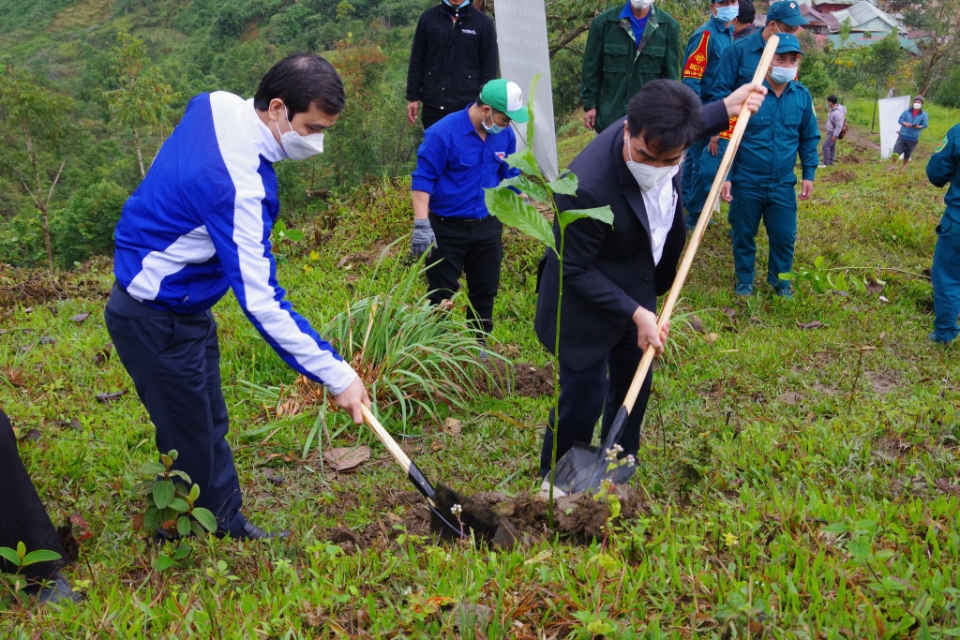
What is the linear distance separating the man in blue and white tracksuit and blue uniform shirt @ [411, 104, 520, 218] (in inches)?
79.9

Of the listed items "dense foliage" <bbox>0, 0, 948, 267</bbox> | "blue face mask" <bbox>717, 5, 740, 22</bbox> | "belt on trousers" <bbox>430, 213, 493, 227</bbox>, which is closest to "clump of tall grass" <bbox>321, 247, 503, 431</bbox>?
"belt on trousers" <bbox>430, 213, 493, 227</bbox>

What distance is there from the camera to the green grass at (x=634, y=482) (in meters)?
2.19

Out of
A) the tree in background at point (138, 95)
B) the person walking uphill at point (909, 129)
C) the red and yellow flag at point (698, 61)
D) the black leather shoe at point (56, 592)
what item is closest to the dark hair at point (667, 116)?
the black leather shoe at point (56, 592)

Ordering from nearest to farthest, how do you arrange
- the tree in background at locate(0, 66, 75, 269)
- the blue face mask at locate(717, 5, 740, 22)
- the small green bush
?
the blue face mask at locate(717, 5, 740, 22) → the tree in background at locate(0, 66, 75, 269) → the small green bush

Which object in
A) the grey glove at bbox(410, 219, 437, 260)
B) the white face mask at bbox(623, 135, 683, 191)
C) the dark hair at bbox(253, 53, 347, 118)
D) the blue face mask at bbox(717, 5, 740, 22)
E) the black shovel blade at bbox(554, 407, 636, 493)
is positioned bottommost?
the black shovel blade at bbox(554, 407, 636, 493)

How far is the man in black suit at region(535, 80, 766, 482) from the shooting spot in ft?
8.67

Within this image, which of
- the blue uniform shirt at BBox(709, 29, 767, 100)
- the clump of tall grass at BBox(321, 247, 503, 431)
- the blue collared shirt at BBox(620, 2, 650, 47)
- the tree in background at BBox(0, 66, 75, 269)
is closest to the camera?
the clump of tall grass at BBox(321, 247, 503, 431)

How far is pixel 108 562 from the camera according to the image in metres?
2.89

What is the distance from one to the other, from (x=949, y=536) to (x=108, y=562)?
292 centimetres

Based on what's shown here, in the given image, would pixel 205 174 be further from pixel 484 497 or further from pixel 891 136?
pixel 891 136

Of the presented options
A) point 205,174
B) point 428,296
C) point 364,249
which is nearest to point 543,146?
point 364,249

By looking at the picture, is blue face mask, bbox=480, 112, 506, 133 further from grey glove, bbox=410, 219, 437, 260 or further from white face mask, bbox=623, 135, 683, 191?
white face mask, bbox=623, 135, 683, 191

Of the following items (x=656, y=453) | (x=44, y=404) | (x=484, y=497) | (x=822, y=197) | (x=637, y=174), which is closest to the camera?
(x=637, y=174)

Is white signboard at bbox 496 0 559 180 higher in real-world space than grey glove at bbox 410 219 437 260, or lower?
higher
